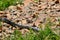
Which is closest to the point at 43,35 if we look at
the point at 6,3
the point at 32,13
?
the point at 32,13

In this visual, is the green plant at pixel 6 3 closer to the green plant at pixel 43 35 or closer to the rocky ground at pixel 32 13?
the rocky ground at pixel 32 13

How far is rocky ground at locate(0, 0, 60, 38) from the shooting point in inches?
232

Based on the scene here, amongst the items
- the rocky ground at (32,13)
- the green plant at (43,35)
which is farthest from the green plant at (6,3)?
the green plant at (43,35)

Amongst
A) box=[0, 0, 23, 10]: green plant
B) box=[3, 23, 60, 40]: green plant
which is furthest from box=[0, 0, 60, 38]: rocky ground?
box=[3, 23, 60, 40]: green plant

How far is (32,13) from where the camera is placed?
6469 mm

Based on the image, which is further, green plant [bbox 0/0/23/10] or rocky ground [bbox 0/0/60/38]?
green plant [bbox 0/0/23/10]

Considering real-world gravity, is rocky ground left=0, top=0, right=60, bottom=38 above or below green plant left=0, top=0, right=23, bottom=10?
below

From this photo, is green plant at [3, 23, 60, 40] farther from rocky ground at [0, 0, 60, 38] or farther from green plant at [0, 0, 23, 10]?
green plant at [0, 0, 23, 10]

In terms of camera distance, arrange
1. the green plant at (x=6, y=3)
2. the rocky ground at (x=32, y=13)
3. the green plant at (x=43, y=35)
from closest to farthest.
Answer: the green plant at (x=43, y=35) → the rocky ground at (x=32, y=13) → the green plant at (x=6, y=3)

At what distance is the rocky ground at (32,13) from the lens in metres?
5.90

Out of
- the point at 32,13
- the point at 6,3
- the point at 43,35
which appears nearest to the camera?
the point at 43,35

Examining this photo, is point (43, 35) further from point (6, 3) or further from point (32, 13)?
point (6, 3)

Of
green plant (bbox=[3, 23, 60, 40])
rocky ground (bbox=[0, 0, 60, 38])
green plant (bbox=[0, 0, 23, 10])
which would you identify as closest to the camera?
green plant (bbox=[3, 23, 60, 40])

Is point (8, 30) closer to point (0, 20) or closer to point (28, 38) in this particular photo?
point (0, 20)
